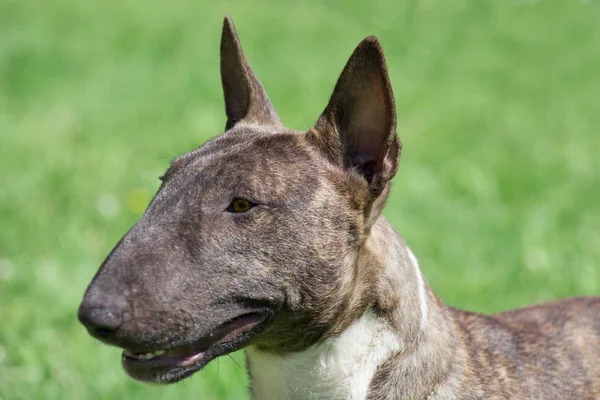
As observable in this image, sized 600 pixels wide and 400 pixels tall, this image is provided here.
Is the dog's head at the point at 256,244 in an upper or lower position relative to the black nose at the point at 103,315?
upper

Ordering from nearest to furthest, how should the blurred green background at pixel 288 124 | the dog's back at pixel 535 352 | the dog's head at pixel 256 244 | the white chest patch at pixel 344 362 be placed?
the dog's head at pixel 256 244
the white chest patch at pixel 344 362
the dog's back at pixel 535 352
the blurred green background at pixel 288 124

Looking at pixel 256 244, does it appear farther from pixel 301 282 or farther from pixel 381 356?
pixel 381 356

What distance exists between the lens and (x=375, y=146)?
382 cm

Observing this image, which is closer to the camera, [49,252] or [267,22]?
[49,252]

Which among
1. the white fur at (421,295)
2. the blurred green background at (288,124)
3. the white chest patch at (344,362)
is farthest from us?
the blurred green background at (288,124)

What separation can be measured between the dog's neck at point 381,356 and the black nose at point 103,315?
2.55 ft

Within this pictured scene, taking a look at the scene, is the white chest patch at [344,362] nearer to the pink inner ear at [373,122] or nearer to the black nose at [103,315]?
the pink inner ear at [373,122]

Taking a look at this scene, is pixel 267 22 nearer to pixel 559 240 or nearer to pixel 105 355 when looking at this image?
pixel 559 240

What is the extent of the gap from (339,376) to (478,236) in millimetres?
4039

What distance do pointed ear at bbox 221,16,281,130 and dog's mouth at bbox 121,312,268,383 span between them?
1.14 metres

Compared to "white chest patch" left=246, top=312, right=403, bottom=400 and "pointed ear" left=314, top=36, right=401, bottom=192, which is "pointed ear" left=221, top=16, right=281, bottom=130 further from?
"white chest patch" left=246, top=312, right=403, bottom=400

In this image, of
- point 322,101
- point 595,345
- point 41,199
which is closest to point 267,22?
point 322,101

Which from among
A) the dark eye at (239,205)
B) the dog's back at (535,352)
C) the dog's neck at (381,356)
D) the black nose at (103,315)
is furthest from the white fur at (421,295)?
the black nose at (103,315)

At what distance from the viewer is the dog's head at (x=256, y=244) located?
11.1 ft
